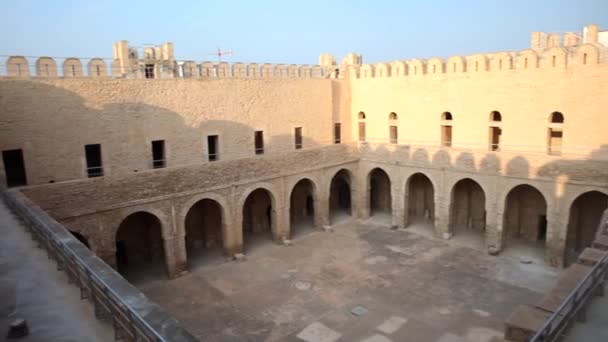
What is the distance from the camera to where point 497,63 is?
54.1 ft

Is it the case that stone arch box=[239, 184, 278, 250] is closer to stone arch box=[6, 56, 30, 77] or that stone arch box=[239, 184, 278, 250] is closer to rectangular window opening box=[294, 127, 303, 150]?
rectangular window opening box=[294, 127, 303, 150]

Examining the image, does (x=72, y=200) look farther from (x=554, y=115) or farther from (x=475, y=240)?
(x=554, y=115)

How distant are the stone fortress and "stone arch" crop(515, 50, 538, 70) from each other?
0.07 meters

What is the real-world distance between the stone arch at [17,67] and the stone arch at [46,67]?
0.28 m

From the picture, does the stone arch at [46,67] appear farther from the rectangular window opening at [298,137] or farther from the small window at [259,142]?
the rectangular window opening at [298,137]

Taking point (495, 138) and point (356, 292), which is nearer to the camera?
point (356, 292)

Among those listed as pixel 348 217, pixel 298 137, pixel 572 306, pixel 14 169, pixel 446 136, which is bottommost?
pixel 348 217

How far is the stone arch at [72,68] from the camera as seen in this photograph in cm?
1342

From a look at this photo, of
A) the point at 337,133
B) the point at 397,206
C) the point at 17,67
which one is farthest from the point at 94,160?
the point at 397,206

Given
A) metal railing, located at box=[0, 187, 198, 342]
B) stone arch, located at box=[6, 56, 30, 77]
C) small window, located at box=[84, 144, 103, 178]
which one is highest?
stone arch, located at box=[6, 56, 30, 77]

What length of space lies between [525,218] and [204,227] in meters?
13.0

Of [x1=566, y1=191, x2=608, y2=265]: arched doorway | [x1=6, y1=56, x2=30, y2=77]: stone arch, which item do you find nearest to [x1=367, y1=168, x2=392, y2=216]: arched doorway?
[x1=566, y1=191, x2=608, y2=265]: arched doorway

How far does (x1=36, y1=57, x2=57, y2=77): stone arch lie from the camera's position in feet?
A: 42.7

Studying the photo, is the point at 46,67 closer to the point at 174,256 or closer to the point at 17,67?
the point at 17,67
